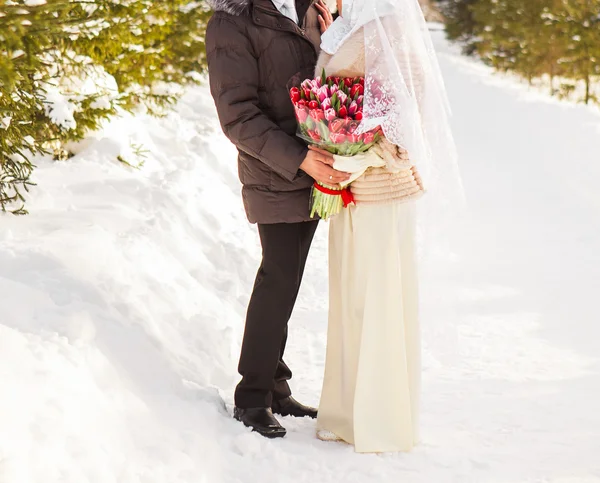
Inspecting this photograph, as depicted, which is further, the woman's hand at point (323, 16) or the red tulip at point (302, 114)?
the woman's hand at point (323, 16)

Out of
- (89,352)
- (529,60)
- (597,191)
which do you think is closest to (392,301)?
(89,352)

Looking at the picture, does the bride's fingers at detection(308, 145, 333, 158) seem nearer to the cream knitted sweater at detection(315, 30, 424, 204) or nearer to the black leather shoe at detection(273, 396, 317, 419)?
the cream knitted sweater at detection(315, 30, 424, 204)

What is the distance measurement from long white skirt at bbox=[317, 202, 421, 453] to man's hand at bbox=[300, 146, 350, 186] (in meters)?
0.22

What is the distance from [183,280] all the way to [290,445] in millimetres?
1931

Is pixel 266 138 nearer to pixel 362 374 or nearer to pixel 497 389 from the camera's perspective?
pixel 362 374

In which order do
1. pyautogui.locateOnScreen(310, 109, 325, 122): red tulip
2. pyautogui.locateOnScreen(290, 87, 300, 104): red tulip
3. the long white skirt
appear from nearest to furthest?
pyautogui.locateOnScreen(310, 109, 325, 122): red tulip < pyautogui.locateOnScreen(290, 87, 300, 104): red tulip < the long white skirt

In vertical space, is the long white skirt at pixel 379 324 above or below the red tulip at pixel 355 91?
below

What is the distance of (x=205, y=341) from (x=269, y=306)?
0.99 m

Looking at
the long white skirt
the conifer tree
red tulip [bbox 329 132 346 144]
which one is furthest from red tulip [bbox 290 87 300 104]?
the conifer tree

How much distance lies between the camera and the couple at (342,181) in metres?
3.40

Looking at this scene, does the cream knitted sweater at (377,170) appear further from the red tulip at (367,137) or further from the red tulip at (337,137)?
the red tulip at (337,137)

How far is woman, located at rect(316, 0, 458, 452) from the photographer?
11.0 feet

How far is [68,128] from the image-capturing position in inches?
243

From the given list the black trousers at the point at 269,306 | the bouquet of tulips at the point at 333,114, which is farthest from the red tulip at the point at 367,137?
the black trousers at the point at 269,306
